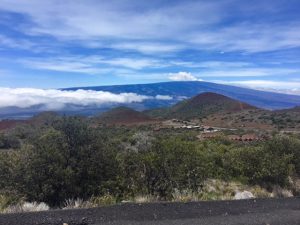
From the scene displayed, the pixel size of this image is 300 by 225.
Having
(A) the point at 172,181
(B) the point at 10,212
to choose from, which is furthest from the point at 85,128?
(B) the point at 10,212

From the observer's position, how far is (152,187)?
12961 mm

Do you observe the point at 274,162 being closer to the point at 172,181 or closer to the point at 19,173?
the point at 172,181

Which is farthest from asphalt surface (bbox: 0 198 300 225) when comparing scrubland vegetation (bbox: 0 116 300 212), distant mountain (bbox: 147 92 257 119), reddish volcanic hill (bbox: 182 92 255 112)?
reddish volcanic hill (bbox: 182 92 255 112)

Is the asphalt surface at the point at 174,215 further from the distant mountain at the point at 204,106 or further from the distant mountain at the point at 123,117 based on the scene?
the distant mountain at the point at 204,106

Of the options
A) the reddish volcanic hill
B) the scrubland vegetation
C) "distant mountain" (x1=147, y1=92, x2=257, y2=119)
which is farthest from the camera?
the reddish volcanic hill

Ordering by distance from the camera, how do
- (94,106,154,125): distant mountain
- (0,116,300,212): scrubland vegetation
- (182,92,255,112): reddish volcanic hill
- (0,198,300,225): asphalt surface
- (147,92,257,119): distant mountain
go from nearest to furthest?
(0,198,300,225): asphalt surface → (0,116,300,212): scrubland vegetation → (94,106,154,125): distant mountain → (147,92,257,119): distant mountain → (182,92,255,112): reddish volcanic hill

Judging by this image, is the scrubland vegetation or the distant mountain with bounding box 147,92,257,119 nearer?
the scrubland vegetation

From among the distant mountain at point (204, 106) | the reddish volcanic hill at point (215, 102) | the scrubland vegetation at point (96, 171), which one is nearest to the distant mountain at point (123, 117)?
the distant mountain at point (204, 106)

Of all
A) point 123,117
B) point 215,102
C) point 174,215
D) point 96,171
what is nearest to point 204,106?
point 215,102

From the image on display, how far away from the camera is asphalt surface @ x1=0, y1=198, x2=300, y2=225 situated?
7621 mm

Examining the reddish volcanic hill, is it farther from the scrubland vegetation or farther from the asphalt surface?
the asphalt surface

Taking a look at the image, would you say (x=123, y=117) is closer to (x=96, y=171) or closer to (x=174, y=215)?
(x=96, y=171)

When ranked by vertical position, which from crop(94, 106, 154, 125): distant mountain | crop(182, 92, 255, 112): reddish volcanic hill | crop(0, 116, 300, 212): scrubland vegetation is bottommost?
crop(94, 106, 154, 125): distant mountain

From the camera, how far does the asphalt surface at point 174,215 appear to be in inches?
300
